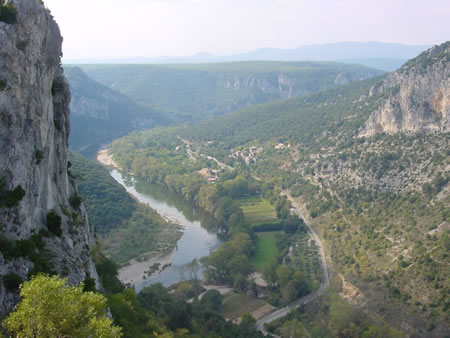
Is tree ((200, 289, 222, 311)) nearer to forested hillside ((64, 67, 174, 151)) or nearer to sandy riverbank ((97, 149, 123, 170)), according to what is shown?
sandy riverbank ((97, 149, 123, 170))

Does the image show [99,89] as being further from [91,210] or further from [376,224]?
[376,224]

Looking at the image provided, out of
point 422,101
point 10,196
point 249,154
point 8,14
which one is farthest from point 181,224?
point 10,196

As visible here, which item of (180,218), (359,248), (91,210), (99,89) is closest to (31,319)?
(359,248)

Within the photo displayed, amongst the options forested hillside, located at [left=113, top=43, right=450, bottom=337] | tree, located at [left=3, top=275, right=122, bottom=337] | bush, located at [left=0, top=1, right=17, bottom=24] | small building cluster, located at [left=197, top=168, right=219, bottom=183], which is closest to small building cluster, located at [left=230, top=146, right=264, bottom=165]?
forested hillside, located at [left=113, top=43, right=450, bottom=337]

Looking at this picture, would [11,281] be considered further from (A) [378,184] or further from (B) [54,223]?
(A) [378,184]

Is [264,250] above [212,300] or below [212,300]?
Answer: below

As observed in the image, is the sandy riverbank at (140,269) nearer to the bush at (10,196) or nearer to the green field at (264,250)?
the green field at (264,250)

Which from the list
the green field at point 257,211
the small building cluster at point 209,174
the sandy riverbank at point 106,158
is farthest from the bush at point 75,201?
the sandy riverbank at point 106,158
